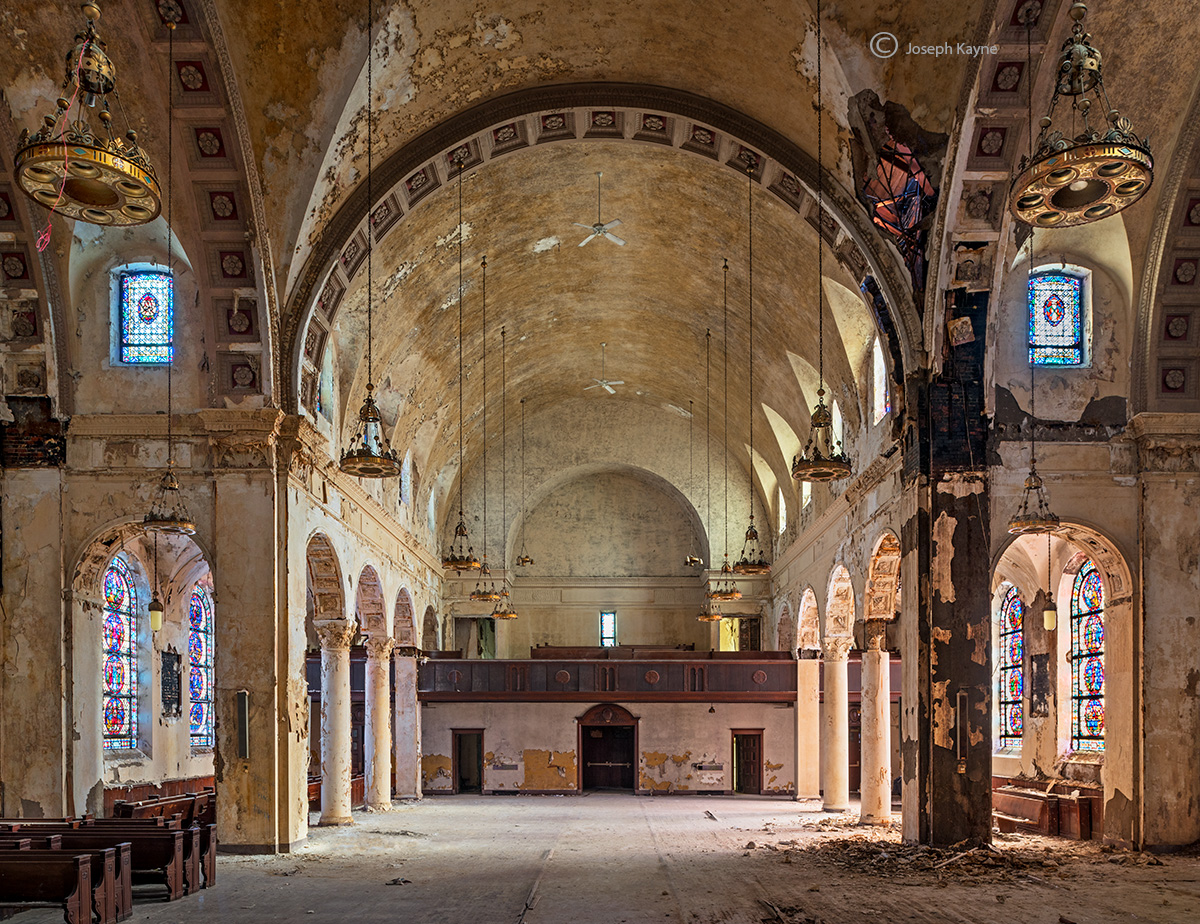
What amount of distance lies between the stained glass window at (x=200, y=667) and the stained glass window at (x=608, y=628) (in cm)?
1404

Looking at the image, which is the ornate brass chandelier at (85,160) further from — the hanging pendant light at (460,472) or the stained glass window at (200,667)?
the stained glass window at (200,667)

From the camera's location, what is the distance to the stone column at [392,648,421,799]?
28516 mm

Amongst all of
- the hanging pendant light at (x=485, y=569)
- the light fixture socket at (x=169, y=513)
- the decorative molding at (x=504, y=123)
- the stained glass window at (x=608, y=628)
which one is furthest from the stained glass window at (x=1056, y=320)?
the stained glass window at (x=608, y=628)

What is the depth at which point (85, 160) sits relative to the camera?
9062 millimetres

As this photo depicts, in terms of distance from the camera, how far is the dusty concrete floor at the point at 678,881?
38.1 ft

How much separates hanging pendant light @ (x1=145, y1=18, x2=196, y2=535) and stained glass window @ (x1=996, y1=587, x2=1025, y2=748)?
650 inches

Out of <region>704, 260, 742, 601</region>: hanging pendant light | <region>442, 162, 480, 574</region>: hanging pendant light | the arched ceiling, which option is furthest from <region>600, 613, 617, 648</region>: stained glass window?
the arched ceiling

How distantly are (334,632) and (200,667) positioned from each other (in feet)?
30.6

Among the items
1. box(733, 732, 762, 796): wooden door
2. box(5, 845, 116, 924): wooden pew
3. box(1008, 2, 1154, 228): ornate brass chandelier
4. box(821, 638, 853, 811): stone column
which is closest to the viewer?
box(1008, 2, 1154, 228): ornate brass chandelier

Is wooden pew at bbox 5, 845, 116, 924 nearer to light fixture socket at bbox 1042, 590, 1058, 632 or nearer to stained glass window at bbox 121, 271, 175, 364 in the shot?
stained glass window at bbox 121, 271, 175, 364

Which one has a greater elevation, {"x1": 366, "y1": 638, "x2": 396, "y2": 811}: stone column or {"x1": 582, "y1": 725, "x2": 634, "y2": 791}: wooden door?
{"x1": 366, "y1": 638, "x2": 396, "y2": 811}: stone column

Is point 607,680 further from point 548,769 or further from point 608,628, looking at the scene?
point 608,628

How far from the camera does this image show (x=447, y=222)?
823 inches

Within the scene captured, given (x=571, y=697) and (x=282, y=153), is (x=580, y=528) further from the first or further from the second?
(x=282, y=153)
